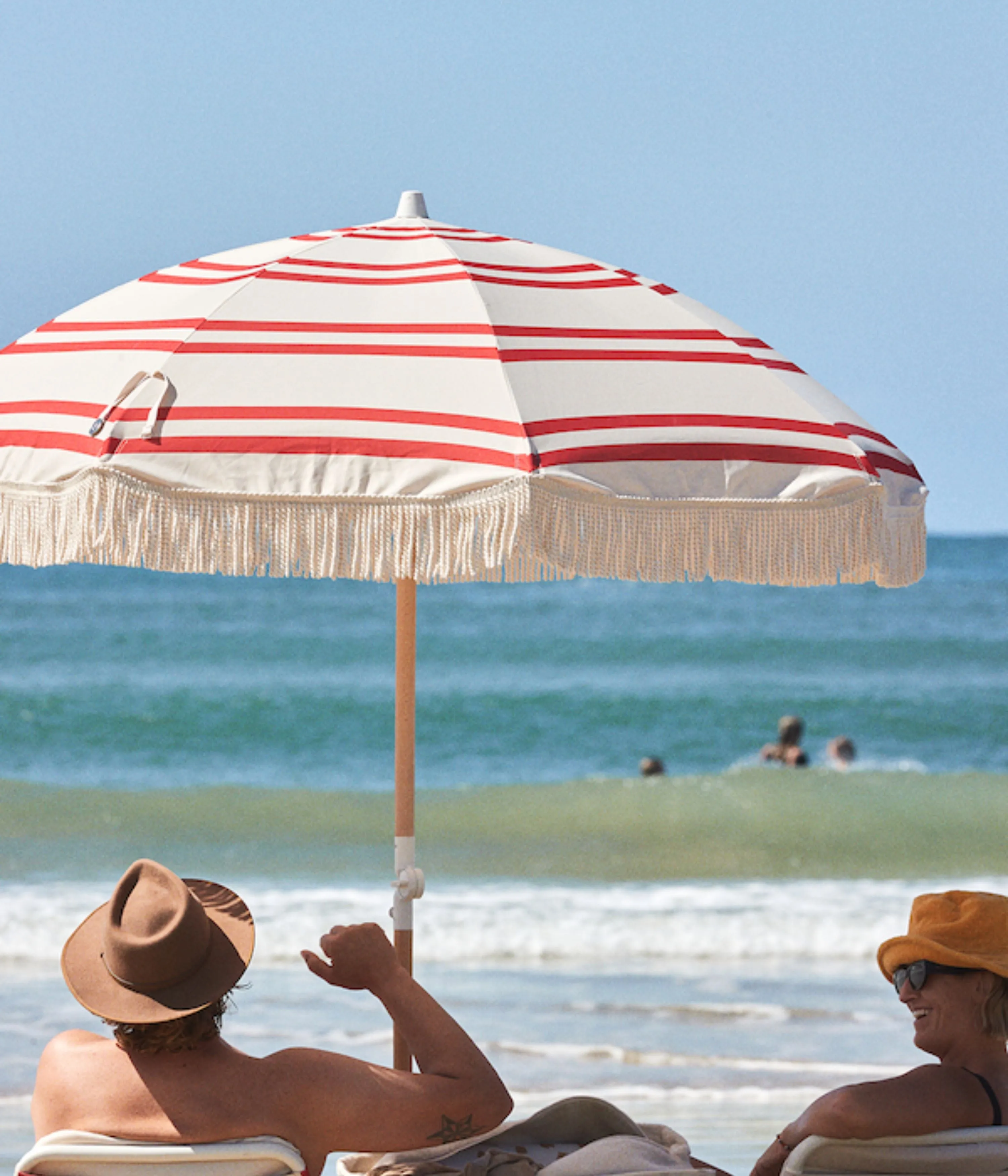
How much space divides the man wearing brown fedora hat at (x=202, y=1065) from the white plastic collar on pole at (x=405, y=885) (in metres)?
0.53

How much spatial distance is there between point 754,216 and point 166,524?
32093 millimetres

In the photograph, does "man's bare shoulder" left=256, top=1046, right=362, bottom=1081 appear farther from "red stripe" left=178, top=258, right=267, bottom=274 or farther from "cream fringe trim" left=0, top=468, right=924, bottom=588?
"red stripe" left=178, top=258, right=267, bottom=274

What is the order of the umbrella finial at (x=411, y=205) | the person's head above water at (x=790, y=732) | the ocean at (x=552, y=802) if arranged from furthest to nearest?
the person's head above water at (x=790, y=732) < the ocean at (x=552, y=802) < the umbrella finial at (x=411, y=205)

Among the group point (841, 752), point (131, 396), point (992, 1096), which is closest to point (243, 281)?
point (131, 396)

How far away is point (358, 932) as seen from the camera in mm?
2609

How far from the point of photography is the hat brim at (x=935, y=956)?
8.59 ft

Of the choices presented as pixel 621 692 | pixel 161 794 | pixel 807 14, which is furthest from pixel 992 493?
pixel 161 794

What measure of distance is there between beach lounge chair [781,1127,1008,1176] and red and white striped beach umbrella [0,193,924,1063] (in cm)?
89

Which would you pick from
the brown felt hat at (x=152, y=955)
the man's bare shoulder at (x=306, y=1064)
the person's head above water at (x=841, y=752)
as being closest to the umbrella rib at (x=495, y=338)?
the brown felt hat at (x=152, y=955)

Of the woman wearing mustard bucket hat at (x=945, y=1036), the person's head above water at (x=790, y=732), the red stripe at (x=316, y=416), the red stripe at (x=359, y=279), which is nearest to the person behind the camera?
the red stripe at (x=316, y=416)

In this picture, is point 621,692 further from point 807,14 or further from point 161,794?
point 807,14

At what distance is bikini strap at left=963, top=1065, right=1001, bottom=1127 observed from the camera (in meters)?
2.61

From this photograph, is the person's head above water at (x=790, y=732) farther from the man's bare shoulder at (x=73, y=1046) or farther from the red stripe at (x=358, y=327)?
the man's bare shoulder at (x=73, y=1046)

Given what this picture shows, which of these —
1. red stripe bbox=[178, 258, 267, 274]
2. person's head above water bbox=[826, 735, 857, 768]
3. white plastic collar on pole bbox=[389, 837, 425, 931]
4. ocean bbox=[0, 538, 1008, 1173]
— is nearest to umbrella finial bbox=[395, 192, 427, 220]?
red stripe bbox=[178, 258, 267, 274]
